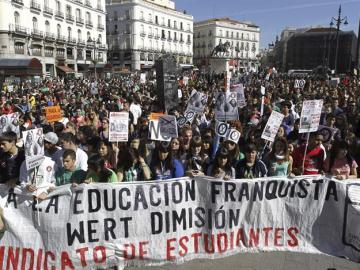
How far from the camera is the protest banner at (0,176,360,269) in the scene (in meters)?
4.04

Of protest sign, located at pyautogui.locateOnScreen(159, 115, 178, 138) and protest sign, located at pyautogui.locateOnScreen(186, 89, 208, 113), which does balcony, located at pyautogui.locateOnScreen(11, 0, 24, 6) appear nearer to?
protest sign, located at pyautogui.locateOnScreen(186, 89, 208, 113)

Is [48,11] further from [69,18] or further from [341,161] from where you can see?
[341,161]

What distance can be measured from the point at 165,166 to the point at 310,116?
2.51 metres

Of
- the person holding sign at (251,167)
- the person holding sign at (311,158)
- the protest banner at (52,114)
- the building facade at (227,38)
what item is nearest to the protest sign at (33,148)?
the person holding sign at (251,167)

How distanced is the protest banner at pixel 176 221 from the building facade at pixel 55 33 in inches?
1572

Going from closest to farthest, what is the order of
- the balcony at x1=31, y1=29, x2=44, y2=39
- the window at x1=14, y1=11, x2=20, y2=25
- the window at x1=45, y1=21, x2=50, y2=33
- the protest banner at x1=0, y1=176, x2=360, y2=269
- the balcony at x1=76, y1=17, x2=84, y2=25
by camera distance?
the protest banner at x1=0, y1=176, x2=360, y2=269, the window at x1=14, y1=11, x2=20, y2=25, the balcony at x1=31, y1=29, x2=44, y2=39, the window at x1=45, y1=21, x2=50, y2=33, the balcony at x1=76, y1=17, x2=84, y2=25

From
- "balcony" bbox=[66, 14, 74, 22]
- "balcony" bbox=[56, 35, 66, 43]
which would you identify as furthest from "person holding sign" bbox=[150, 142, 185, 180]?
"balcony" bbox=[66, 14, 74, 22]

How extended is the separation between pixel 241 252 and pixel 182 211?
0.86 meters

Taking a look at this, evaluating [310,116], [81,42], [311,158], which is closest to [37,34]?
[81,42]

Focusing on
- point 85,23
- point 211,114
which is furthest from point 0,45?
point 211,114

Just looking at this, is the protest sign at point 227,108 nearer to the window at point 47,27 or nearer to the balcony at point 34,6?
the balcony at point 34,6

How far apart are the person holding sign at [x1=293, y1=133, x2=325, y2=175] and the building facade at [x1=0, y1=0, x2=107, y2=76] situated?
38993 mm

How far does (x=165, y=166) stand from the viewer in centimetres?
508

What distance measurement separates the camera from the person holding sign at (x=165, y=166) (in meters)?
5.00
